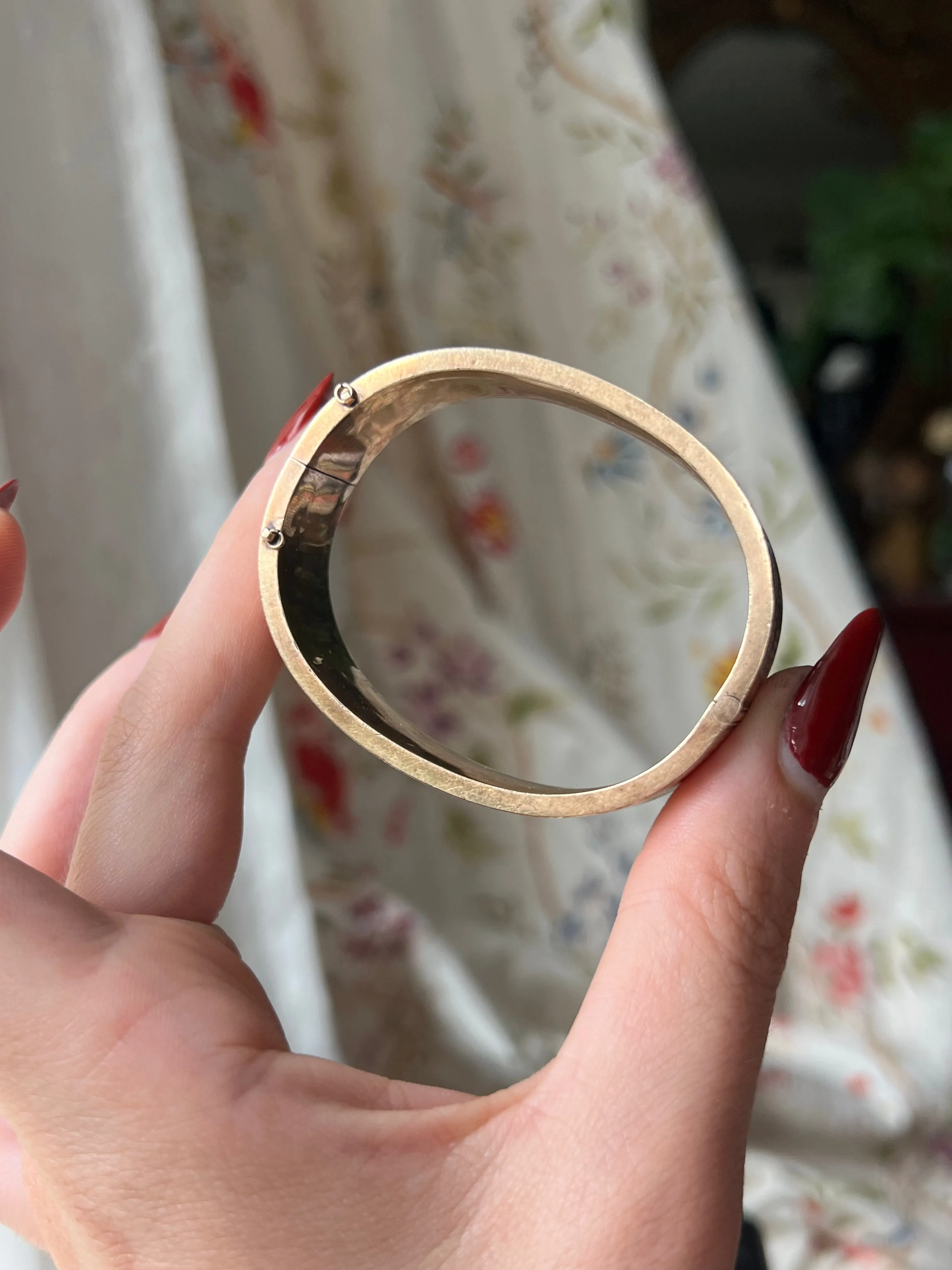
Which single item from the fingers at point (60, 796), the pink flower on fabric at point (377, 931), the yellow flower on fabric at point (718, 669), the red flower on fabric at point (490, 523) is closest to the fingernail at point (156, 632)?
the fingers at point (60, 796)

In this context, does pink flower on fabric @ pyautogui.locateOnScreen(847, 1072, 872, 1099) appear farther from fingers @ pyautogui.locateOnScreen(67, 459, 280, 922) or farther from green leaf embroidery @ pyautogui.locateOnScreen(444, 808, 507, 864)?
fingers @ pyautogui.locateOnScreen(67, 459, 280, 922)

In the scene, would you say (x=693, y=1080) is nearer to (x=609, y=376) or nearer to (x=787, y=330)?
(x=609, y=376)

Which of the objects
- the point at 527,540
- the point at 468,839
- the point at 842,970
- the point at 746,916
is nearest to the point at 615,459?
the point at 527,540

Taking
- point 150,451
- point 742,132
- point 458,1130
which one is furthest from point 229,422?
point 742,132

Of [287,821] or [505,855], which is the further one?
[505,855]

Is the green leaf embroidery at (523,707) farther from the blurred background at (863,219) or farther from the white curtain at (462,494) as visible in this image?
the blurred background at (863,219)

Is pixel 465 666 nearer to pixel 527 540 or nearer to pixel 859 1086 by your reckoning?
pixel 527 540
